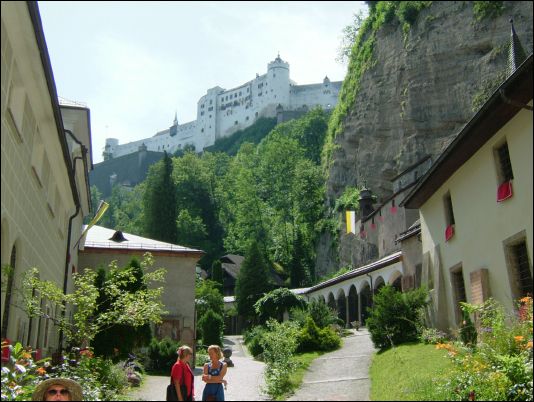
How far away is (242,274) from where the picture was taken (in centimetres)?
5034

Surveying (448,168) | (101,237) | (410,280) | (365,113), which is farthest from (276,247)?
(448,168)

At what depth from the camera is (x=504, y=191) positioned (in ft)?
39.2

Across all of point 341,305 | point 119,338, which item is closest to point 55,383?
point 119,338

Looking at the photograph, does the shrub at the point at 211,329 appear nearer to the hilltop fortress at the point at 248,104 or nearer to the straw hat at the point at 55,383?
the straw hat at the point at 55,383

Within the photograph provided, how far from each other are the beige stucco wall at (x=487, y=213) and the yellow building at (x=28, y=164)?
8.74 meters

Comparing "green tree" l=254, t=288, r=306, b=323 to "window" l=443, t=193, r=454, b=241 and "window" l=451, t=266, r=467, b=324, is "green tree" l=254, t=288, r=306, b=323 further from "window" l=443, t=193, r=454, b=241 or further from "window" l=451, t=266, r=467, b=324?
"window" l=443, t=193, r=454, b=241

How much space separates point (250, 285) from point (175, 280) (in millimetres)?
24058

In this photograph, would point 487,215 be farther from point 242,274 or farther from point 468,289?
point 242,274

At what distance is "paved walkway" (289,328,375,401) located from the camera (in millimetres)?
11633

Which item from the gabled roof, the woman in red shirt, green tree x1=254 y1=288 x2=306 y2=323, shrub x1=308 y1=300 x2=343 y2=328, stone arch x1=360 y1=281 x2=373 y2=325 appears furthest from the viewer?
the gabled roof

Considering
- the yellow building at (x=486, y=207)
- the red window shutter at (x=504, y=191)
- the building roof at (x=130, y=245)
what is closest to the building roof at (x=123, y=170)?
the building roof at (x=130, y=245)

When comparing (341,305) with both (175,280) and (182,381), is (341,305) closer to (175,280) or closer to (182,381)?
(175,280)

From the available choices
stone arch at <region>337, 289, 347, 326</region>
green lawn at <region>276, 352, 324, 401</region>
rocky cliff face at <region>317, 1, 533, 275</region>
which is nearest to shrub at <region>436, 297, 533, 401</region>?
green lawn at <region>276, 352, 324, 401</region>

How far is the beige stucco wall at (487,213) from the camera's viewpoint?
11.2 meters
